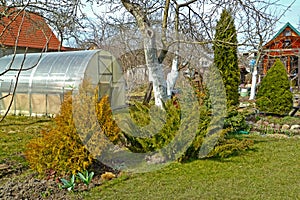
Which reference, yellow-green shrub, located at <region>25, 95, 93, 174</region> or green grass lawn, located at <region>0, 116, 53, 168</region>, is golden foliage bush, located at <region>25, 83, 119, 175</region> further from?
green grass lawn, located at <region>0, 116, 53, 168</region>

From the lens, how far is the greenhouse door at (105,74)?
10.0m

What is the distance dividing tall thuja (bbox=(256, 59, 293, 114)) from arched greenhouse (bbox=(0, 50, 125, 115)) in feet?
15.8

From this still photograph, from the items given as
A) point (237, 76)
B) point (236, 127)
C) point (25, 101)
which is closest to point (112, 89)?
point (25, 101)

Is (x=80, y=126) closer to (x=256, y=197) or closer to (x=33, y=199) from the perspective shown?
(x=33, y=199)

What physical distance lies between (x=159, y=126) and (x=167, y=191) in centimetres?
129

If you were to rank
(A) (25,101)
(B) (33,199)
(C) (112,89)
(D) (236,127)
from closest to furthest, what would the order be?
(B) (33,199), (D) (236,127), (A) (25,101), (C) (112,89)

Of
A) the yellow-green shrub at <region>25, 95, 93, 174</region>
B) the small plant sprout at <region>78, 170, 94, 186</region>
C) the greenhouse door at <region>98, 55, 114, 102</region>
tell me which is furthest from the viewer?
the greenhouse door at <region>98, 55, 114, 102</region>

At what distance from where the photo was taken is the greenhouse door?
10.0 m

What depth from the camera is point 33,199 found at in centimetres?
308

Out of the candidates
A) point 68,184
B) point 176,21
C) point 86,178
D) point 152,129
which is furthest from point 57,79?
point 68,184

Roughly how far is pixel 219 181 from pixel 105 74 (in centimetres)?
725

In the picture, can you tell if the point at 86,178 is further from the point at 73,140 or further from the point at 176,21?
the point at 176,21

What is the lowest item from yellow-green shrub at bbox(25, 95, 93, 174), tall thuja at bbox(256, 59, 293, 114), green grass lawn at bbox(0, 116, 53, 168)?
green grass lawn at bbox(0, 116, 53, 168)

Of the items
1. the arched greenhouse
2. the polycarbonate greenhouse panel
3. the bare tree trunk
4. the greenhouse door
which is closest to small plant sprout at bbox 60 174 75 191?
the bare tree trunk
